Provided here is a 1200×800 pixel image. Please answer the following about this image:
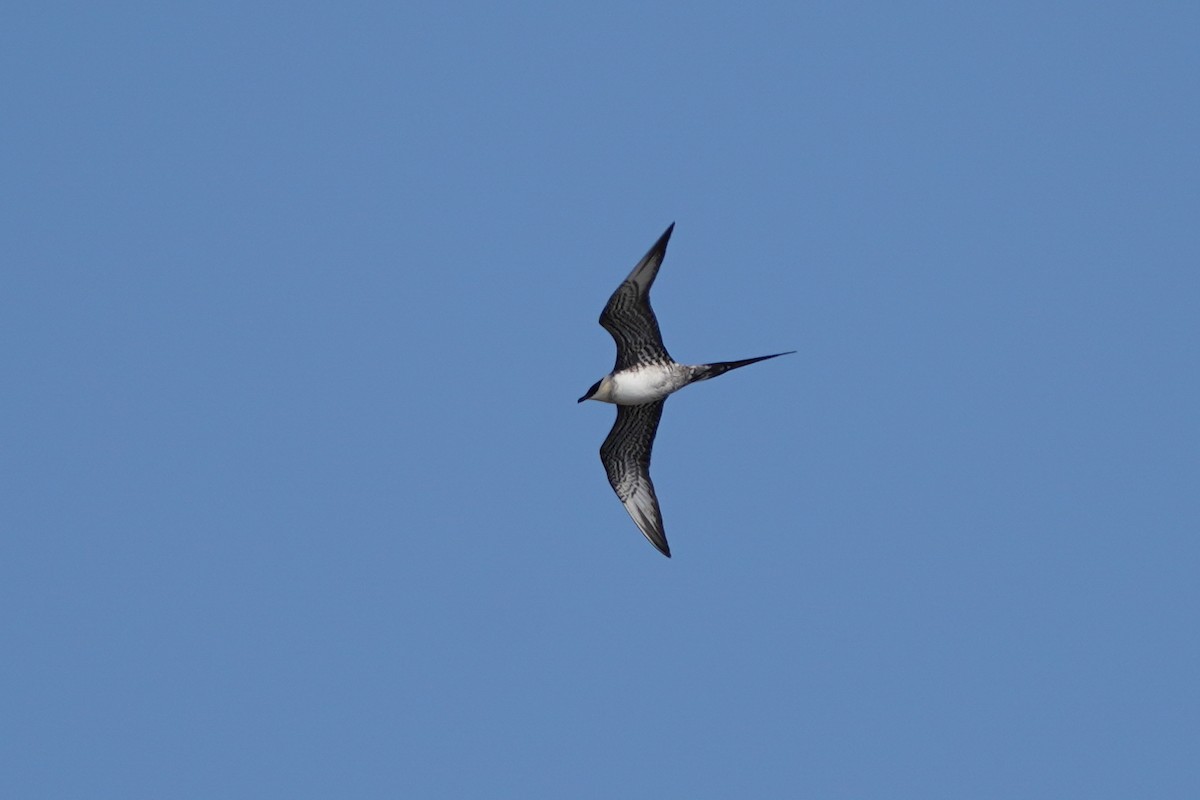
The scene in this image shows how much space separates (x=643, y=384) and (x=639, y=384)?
0.06m

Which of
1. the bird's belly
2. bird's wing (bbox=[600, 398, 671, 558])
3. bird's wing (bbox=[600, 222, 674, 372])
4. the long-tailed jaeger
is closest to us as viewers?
bird's wing (bbox=[600, 222, 674, 372])


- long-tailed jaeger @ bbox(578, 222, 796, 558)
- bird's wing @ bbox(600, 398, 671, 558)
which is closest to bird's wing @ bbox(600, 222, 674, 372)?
long-tailed jaeger @ bbox(578, 222, 796, 558)

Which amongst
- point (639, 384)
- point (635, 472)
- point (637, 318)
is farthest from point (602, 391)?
point (635, 472)

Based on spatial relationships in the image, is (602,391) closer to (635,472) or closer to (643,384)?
(643,384)

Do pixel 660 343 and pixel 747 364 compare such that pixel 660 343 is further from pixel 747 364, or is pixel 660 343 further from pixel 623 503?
pixel 623 503

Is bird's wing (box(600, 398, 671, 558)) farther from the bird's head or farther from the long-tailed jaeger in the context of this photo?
the bird's head

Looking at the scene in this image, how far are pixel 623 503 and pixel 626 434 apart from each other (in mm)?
1012

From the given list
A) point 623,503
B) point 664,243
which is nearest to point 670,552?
point 623,503

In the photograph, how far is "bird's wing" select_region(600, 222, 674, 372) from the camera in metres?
20.4

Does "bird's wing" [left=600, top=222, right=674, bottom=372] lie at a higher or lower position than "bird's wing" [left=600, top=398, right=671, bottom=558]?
higher

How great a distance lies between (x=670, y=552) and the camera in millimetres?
23391

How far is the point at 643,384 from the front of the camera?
2200 centimetres

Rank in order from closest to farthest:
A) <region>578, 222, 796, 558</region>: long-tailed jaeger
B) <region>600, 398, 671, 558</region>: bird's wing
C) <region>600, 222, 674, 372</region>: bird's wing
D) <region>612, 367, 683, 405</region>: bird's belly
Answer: <region>600, 222, 674, 372</region>: bird's wing < <region>578, 222, 796, 558</region>: long-tailed jaeger < <region>612, 367, 683, 405</region>: bird's belly < <region>600, 398, 671, 558</region>: bird's wing

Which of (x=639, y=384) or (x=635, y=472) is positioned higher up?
(x=639, y=384)
